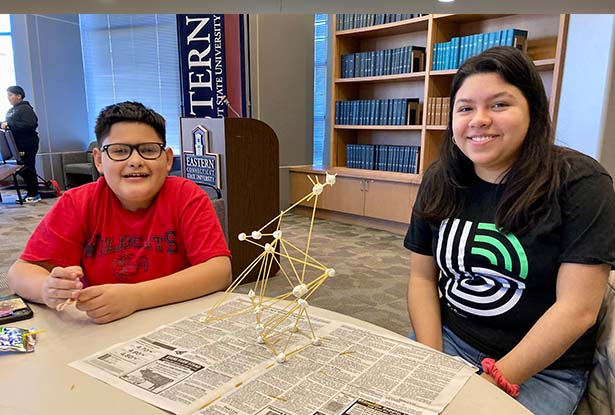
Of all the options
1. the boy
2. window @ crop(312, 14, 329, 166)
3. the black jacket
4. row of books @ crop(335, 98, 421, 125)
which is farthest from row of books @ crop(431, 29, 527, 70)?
the black jacket

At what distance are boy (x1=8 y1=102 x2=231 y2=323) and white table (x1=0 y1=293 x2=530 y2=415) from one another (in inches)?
8.4

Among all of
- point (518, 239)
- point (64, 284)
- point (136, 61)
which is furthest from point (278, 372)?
point (136, 61)

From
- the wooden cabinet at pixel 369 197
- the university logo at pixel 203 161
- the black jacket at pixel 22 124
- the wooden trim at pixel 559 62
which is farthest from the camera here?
the black jacket at pixel 22 124

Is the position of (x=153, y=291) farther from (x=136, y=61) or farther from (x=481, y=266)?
(x=136, y=61)

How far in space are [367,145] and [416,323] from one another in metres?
3.88

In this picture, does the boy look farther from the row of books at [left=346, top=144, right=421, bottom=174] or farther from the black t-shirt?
the row of books at [left=346, top=144, right=421, bottom=174]

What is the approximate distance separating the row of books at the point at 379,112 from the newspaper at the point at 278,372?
148 inches

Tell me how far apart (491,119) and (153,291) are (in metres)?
0.84

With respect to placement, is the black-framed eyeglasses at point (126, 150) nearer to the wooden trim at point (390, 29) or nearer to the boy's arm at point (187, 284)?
the boy's arm at point (187, 284)

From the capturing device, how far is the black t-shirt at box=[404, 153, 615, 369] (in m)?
0.91

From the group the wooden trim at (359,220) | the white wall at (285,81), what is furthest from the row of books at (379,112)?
the wooden trim at (359,220)

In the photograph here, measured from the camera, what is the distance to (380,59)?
4480 mm

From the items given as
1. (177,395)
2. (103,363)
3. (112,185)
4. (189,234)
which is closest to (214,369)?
(177,395)

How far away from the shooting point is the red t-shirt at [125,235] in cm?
115
